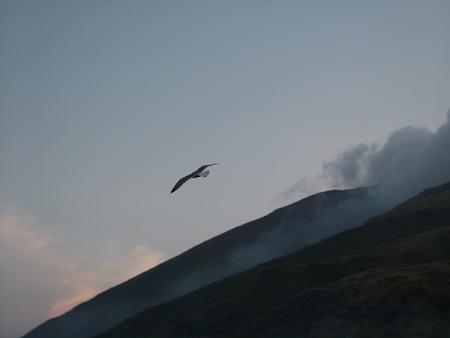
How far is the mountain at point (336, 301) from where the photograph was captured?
4899 inches

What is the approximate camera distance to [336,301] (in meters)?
141

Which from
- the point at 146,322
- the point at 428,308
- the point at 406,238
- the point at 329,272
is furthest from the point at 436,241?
the point at 146,322

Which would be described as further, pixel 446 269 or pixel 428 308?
pixel 446 269

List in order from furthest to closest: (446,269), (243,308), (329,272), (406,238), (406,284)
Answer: (406,238), (329,272), (243,308), (446,269), (406,284)

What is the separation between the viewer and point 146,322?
198 metres

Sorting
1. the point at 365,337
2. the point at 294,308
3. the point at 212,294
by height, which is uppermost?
the point at 212,294

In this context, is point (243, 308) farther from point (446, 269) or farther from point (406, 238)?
point (406, 238)

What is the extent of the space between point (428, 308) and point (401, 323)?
6.86 metres

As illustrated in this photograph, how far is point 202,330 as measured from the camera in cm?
15475

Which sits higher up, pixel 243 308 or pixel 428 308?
pixel 243 308

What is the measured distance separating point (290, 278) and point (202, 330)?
31.8 m

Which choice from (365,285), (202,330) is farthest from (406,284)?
(202,330)

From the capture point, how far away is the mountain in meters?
124

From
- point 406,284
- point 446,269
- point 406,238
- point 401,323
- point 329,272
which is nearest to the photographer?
point 401,323
